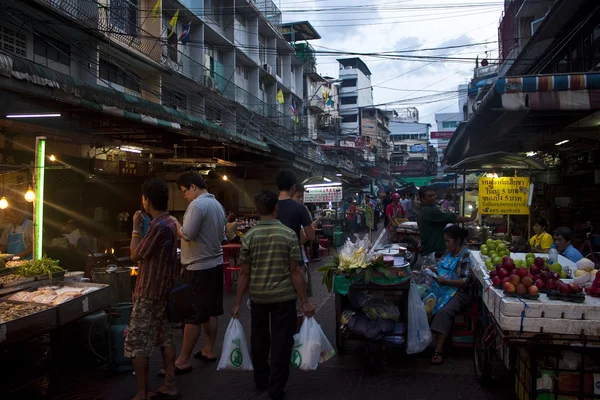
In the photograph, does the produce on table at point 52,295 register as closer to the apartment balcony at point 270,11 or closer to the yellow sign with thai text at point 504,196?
the yellow sign with thai text at point 504,196

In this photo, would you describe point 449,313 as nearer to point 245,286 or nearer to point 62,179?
point 245,286

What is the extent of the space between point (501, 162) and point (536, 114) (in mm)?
985

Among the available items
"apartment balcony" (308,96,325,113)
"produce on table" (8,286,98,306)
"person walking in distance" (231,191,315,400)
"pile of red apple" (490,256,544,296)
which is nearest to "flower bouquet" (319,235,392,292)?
"person walking in distance" (231,191,315,400)

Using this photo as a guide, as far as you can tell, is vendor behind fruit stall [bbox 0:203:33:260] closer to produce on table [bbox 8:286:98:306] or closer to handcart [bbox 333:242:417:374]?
produce on table [bbox 8:286:98:306]

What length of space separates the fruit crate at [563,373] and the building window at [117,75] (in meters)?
15.5

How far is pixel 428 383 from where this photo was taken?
14.5ft

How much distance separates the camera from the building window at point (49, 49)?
12977 mm

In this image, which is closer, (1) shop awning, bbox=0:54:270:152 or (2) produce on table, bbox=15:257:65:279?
(1) shop awning, bbox=0:54:270:152

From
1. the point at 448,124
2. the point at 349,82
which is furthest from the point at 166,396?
the point at 448,124

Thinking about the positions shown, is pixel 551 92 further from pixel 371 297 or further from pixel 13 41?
pixel 13 41

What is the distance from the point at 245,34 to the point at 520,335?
2882cm

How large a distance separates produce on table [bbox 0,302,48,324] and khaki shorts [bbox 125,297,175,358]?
1.09 m

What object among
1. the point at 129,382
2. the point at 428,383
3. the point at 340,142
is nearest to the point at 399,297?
the point at 428,383

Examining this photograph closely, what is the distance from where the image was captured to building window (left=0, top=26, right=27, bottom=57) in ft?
39.3
